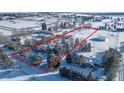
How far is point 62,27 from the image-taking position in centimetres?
316

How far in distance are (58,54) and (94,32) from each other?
76cm

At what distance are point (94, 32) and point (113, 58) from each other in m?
0.90

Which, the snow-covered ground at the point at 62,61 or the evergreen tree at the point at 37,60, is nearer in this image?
the snow-covered ground at the point at 62,61

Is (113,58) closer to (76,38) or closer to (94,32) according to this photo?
(94,32)

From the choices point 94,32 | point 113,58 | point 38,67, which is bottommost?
point 38,67

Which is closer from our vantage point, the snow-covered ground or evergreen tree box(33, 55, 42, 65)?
the snow-covered ground

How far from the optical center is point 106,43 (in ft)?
11.7

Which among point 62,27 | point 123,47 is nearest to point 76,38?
point 62,27

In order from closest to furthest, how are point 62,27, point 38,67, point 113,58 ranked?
point 113,58 < point 38,67 < point 62,27
